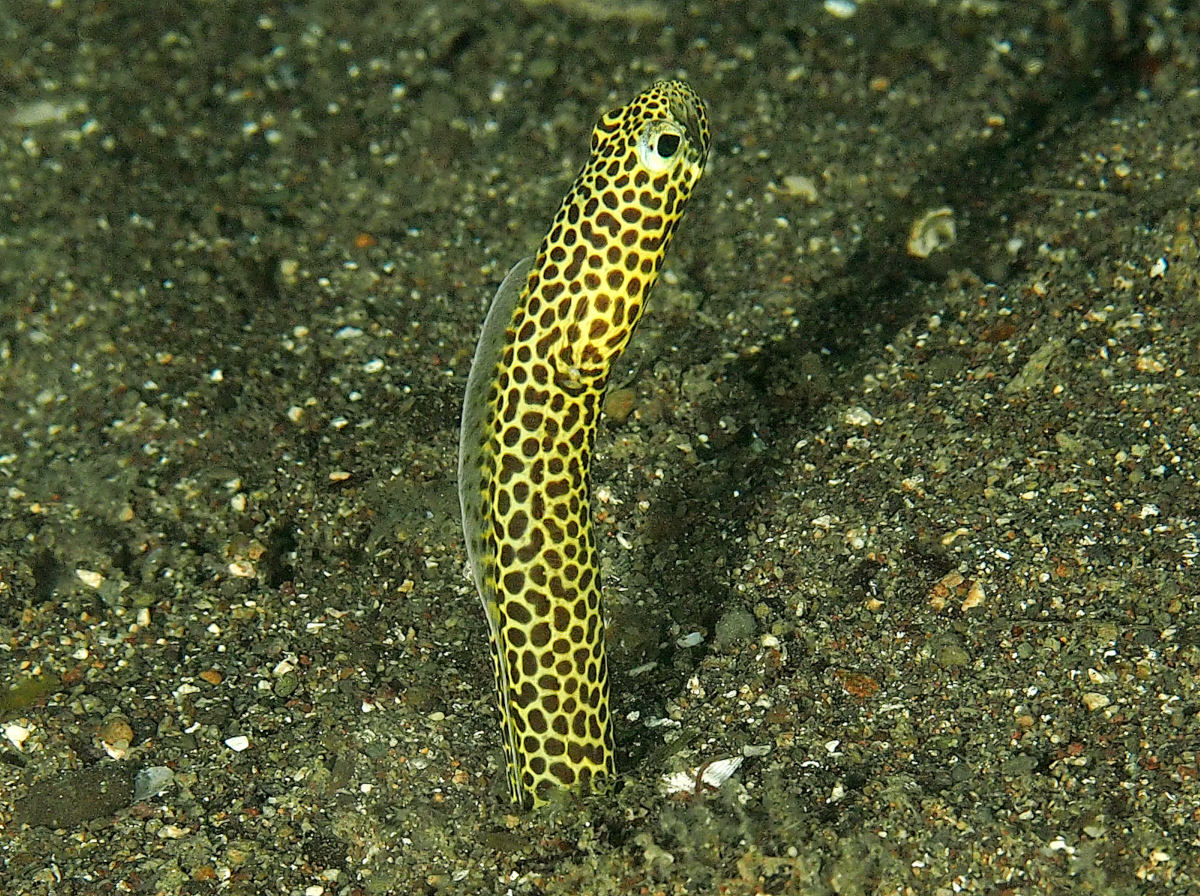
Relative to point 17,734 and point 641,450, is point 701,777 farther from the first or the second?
point 17,734

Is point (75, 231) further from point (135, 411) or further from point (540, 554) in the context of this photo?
point (540, 554)

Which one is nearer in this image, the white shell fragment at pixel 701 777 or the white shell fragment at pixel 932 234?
the white shell fragment at pixel 701 777

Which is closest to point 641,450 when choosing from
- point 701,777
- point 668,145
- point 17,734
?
point 701,777

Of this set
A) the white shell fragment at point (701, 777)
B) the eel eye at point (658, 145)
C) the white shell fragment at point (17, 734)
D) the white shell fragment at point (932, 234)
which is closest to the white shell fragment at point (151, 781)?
the white shell fragment at point (17, 734)

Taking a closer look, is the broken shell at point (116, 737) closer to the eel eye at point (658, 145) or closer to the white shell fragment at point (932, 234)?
the eel eye at point (658, 145)

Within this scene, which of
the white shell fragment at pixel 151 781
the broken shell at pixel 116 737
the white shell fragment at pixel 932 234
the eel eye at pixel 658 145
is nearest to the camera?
the eel eye at pixel 658 145

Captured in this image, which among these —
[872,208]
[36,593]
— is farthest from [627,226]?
[872,208]

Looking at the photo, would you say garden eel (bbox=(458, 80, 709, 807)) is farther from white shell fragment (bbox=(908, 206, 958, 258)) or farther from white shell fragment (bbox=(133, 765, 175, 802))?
white shell fragment (bbox=(908, 206, 958, 258))
